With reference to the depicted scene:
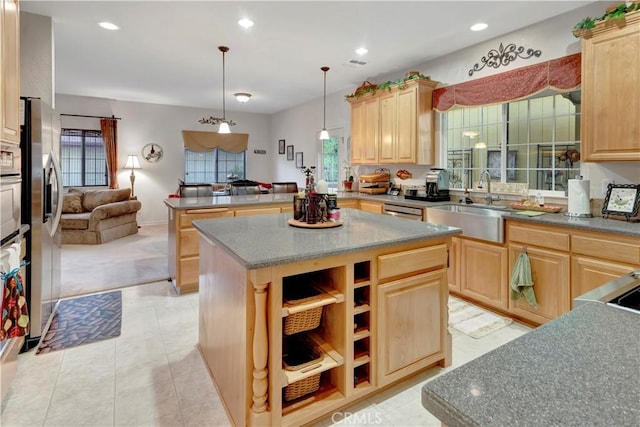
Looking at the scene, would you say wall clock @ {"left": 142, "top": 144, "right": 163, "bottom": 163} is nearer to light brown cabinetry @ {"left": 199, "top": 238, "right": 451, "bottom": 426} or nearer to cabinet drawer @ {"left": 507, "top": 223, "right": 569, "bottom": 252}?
light brown cabinetry @ {"left": 199, "top": 238, "right": 451, "bottom": 426}

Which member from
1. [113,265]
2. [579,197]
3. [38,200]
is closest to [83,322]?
[38,200]

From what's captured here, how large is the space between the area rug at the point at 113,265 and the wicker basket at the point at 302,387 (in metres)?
2.89

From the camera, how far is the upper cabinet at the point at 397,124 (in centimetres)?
437

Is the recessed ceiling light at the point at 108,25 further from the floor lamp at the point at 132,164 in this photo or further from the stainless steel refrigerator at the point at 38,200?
the floor lamp at the point at 132,164

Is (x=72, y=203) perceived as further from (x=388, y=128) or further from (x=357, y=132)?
(x=388, y=128)

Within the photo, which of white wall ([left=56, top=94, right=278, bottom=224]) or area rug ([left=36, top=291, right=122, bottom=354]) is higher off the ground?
white wall ([left=56, top=94, right=278, bottom=224])

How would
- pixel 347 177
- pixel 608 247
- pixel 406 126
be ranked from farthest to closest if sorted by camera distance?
pixel 347 177, pixel 406 126, pixel 608 247

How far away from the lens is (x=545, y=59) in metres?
3.38

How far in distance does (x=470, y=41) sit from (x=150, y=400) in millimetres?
4408

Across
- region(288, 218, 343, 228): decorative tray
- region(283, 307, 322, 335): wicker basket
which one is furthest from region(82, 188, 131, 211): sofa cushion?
region(283, 307, 322, 335): wicker basket

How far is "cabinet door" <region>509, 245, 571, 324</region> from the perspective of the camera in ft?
8.81

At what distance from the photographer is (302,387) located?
1.82 metres

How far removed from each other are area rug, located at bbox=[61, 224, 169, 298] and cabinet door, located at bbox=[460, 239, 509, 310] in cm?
334

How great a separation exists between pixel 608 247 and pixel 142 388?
125 inches
